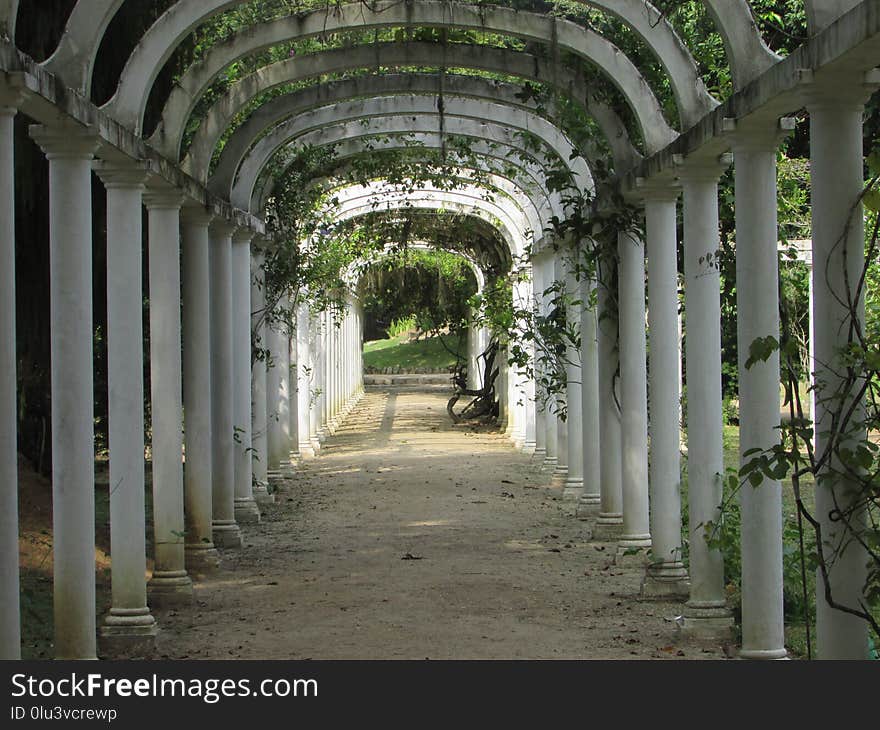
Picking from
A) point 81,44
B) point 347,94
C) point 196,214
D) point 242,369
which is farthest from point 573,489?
point 81,44

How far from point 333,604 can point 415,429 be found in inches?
688

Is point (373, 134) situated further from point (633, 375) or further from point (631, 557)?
point (631, 557)

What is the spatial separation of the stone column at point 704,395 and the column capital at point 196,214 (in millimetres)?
4165

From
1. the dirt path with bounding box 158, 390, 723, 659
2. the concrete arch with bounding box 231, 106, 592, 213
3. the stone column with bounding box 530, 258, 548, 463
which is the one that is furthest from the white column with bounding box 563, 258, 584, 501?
the stone column with bounding box 530, 258, 548, 463

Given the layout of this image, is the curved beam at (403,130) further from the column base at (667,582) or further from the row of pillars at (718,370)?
the column base at (667,582)

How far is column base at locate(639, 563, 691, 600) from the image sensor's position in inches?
356

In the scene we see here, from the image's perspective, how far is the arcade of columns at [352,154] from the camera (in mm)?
5223

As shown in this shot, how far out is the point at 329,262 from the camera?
70.0 feet

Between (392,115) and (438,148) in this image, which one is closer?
(392,115)

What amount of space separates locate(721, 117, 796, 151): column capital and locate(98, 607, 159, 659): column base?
4491mm

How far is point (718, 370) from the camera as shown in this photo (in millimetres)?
7781

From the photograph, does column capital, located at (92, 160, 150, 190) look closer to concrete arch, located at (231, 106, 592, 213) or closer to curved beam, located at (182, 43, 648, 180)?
curved beam, located at (182, 43, 648, 180)

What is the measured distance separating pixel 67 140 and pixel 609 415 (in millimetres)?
6100

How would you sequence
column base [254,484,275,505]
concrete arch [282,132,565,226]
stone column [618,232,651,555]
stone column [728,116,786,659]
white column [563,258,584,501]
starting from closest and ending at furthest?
stone column [728,116,786,659]
stone column [618,232,651,555]
white column [563,258,584,501]
concrete arch [282,132,565,226]
column base [254,484,275,505]
